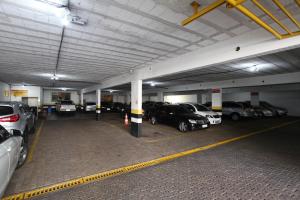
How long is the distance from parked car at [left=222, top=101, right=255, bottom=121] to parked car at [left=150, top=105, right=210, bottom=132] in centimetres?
568

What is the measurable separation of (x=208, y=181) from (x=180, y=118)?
17.8 ft

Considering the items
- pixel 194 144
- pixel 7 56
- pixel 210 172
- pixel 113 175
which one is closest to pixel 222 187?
pixel 210 172

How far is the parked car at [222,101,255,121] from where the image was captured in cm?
1235

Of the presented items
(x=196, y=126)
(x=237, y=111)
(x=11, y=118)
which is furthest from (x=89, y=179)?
(x=237, y=111)

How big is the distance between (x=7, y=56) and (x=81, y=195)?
564 centimetres

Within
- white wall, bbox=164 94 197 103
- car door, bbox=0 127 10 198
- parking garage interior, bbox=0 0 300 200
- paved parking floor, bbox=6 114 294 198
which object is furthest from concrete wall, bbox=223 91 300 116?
car door, bbox=0 127 10 198

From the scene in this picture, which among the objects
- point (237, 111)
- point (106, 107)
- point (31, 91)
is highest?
point (31, 91)

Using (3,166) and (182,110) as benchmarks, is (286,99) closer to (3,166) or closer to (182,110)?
(182,110)

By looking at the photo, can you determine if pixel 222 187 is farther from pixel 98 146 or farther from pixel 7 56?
pixel 7 56

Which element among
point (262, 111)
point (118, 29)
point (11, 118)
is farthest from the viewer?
point (262, 111)

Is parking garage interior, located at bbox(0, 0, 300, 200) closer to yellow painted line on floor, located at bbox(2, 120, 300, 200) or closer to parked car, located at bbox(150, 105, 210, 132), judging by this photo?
yellow painted line on floor, located at bbox(2, 120, 300, 200)

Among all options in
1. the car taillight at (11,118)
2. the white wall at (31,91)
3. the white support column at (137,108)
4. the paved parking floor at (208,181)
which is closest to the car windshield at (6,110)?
the car taillight at (11,118)

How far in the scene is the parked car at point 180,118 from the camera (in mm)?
7984

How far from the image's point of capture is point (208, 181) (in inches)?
123
